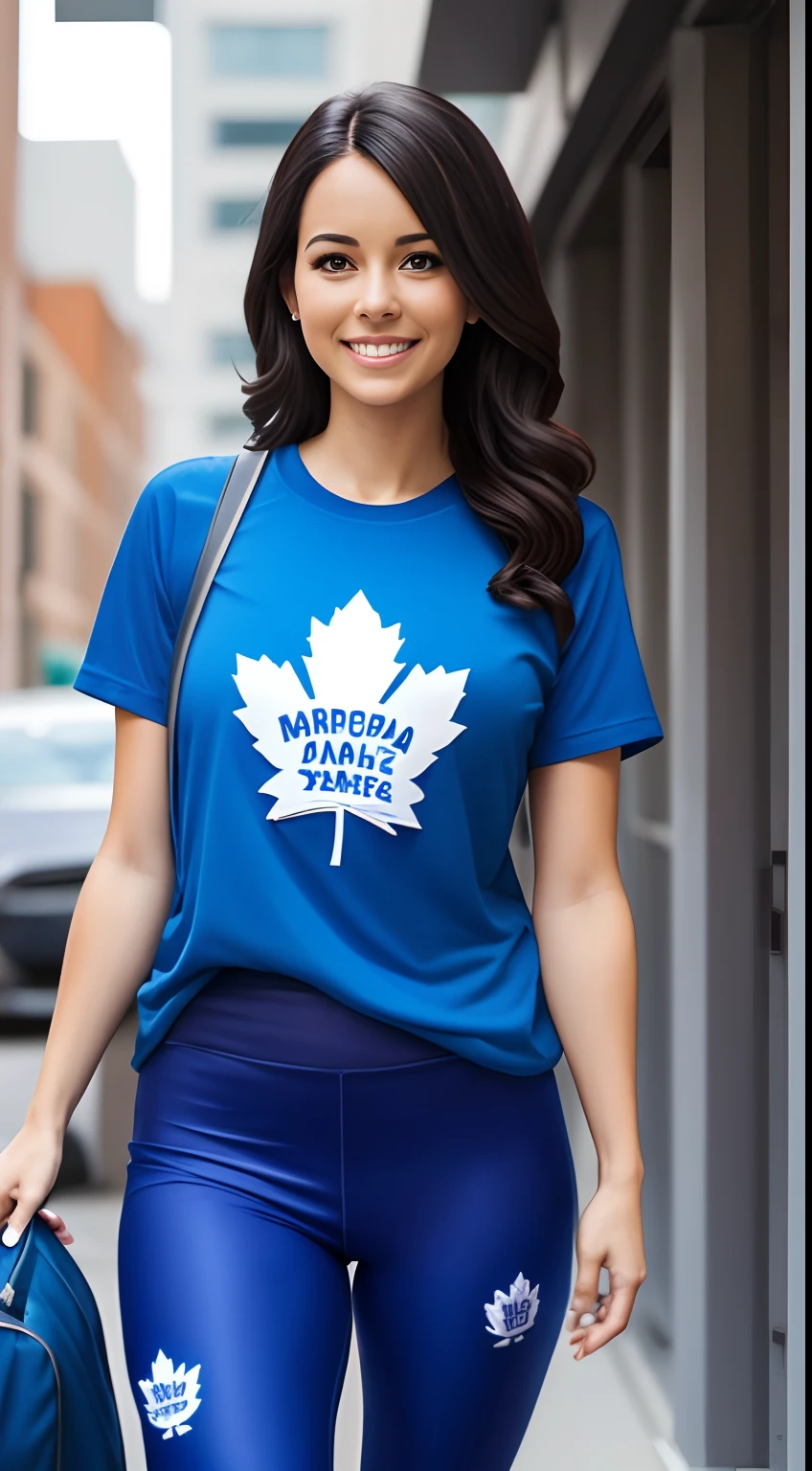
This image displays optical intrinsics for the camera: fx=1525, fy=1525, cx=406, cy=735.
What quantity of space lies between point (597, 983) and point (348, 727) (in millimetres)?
303

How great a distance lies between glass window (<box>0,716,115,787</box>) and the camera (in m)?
5.50

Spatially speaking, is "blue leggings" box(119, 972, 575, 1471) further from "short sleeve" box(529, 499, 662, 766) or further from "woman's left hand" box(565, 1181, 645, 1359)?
"short sleeve" box(529, 499, 662, 766)

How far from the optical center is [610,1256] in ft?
4.09

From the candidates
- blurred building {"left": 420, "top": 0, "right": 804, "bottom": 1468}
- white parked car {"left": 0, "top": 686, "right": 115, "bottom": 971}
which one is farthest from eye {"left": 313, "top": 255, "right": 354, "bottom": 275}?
white parked car {"left": 0, "top": 686, "right": 115, "bottom": 971}

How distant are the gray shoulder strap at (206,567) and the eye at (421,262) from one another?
21cm

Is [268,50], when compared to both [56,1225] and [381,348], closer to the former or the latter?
[381,348]

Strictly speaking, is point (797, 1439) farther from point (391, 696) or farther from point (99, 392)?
point (99, 392)

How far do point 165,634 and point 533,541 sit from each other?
31 cm

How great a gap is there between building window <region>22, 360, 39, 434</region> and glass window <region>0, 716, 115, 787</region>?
25.4 meters

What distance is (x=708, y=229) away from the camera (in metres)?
2.26

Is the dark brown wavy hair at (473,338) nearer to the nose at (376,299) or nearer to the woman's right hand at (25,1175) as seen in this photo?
the nose at (376,299)

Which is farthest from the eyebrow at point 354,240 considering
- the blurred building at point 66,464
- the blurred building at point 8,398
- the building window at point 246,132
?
the building window at point 246,132

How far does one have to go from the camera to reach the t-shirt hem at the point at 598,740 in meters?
1.25

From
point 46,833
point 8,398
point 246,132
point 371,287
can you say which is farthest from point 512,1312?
point 246,132
